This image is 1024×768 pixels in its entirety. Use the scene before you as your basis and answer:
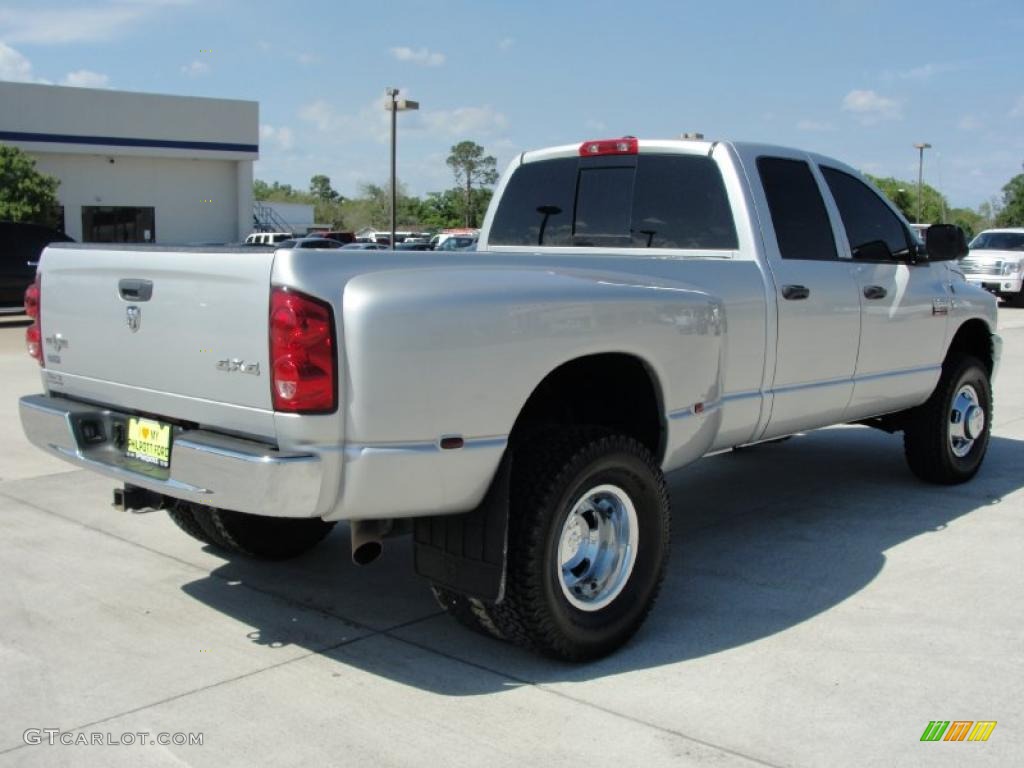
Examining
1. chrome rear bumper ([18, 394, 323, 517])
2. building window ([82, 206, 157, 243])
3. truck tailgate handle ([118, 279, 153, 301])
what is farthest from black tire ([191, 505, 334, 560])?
building window ([82, 206, 157, 243])

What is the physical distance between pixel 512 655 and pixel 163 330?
1790mm

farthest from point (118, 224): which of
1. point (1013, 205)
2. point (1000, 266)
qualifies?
point (1013, 205)

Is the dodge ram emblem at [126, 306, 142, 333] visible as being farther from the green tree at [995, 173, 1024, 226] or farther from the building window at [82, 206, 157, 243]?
the green tree at [995, 173, 1024, 226]

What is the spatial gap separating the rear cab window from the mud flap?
2065 mm

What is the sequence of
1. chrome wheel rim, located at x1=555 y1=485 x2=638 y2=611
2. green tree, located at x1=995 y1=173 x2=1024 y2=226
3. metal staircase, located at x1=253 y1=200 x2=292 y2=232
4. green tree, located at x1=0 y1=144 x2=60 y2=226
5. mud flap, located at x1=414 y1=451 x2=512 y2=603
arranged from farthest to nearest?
green tree, located at x1=995 y1=173 x2=1024 y2=226 → metal staircase, located at x1=253 y1=200 x2=292 y2=232 → green tree, located at x1=0 y1=144 x2=60 y2=226 → chrome wheel rim, located at x1=555 y1=485 x2=638 y2=611 → mud flap, located at x1=414 y1=451 x2=512 y2=603

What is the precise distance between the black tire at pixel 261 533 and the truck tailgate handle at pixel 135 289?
3.92 feet

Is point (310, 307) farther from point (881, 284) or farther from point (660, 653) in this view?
point (881, 284)

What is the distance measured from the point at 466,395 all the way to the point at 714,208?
2255 millimetres

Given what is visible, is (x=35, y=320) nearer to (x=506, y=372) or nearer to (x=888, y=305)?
(x=506, y=372)

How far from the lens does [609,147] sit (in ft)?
18.9

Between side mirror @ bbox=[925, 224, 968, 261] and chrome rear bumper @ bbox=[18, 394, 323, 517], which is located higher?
side mirror @ bbox=[925, 224, 968, 261]

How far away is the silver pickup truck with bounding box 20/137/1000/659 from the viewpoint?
3484 mm

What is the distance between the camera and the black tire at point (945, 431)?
6688 millimetres

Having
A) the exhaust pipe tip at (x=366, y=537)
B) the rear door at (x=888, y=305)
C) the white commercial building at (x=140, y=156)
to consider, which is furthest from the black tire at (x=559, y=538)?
the white commercial building at (x=140, y=156)
